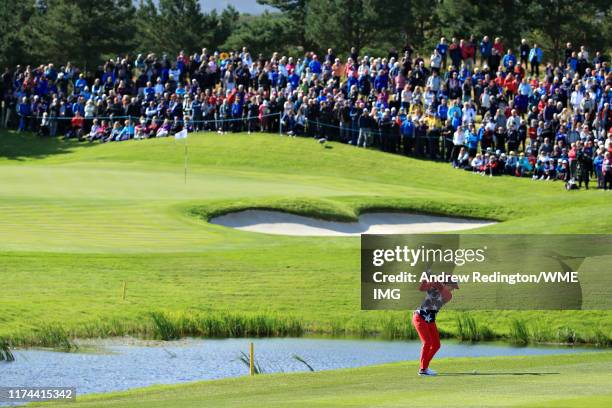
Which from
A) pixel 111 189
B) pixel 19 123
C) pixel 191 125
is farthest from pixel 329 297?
pixel 19 123

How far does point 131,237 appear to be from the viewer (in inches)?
1459

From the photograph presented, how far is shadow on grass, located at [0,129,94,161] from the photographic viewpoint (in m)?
61.0

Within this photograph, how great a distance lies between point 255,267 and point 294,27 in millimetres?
68526

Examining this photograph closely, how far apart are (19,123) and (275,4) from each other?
42319mm

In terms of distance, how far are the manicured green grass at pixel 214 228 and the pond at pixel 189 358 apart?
96cm

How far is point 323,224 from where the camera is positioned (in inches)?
1674

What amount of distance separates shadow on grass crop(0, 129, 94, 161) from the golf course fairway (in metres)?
4.32

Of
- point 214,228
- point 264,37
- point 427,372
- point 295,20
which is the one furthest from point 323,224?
point 295,20

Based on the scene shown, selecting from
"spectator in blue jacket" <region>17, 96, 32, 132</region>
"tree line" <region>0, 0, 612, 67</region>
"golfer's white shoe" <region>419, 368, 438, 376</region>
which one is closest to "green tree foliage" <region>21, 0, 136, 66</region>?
"tree line" <region>0, 0, 612, 67</region>

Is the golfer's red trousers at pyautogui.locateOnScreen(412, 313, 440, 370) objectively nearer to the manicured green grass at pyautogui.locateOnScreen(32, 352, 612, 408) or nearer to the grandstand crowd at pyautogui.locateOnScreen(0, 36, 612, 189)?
the manicured green grass at pyautogui.locateOnScreen(32, 352, 612, 408)

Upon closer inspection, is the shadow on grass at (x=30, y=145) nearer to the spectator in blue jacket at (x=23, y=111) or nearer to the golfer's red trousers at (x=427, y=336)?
the spectator in blue jacket at (x=23, y=111)

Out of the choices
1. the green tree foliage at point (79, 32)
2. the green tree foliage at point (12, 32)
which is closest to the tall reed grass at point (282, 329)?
the green tree foliage at point (12, 32)

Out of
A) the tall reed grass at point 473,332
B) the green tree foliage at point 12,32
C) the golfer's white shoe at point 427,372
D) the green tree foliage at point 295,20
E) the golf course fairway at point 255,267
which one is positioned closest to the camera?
the golf course fairway at point 255,267

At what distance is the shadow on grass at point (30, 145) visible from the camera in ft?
200
